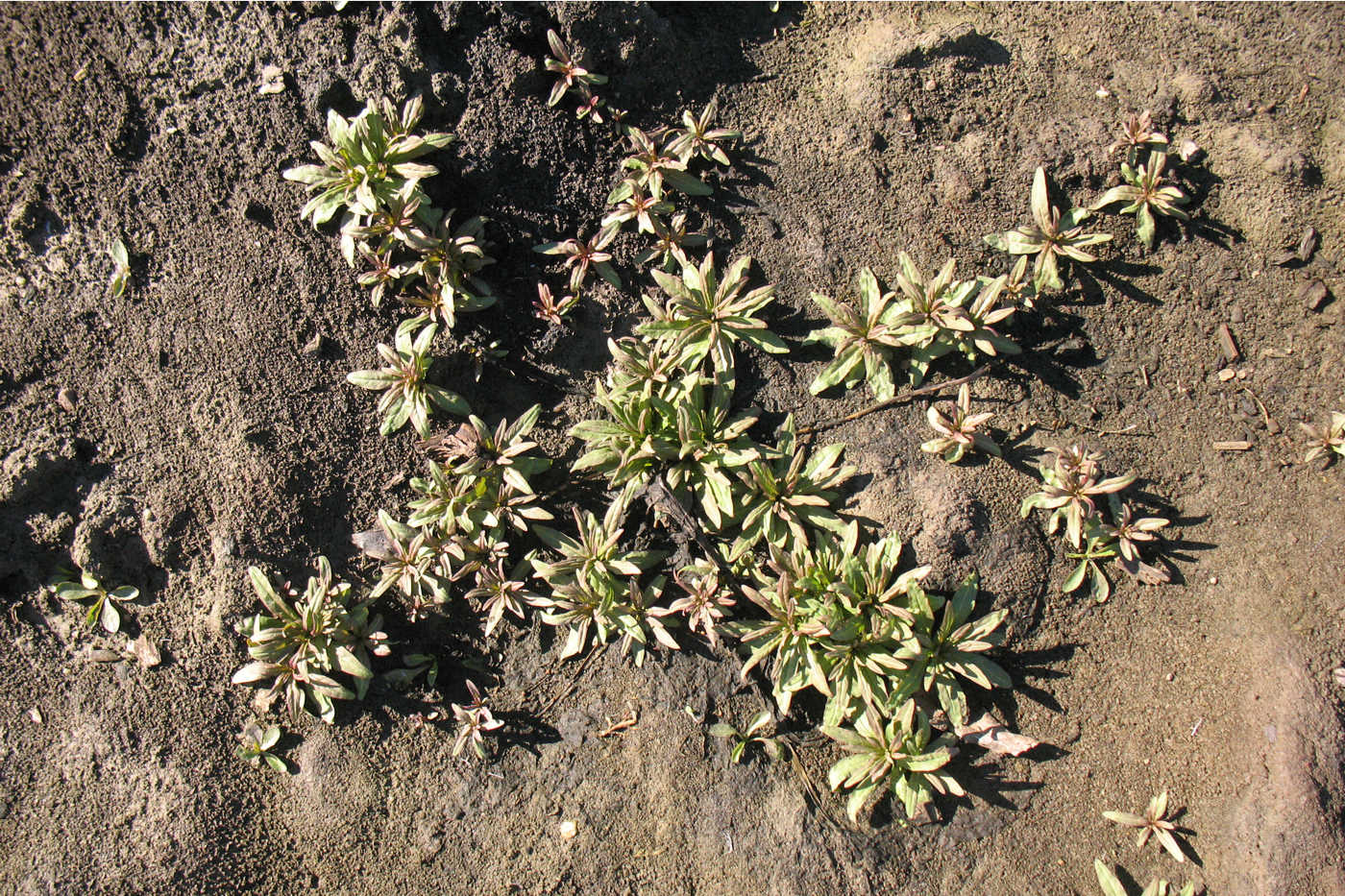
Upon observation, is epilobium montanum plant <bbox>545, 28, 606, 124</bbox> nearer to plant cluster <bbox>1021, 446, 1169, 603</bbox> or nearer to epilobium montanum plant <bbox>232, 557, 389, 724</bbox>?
epilobium montanum plant <bbox>232, 557, 389, 724</bbox>

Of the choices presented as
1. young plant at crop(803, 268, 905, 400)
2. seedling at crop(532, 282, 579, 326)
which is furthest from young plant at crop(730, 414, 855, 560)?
seedling at crop(532, 282, 579, 326)

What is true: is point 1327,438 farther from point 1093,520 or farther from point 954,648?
point 954,648

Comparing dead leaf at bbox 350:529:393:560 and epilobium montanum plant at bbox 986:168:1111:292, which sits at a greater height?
epilobium montanum plant at bbox 986:168:1111:292

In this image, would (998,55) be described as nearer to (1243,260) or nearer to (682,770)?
(1243,260)

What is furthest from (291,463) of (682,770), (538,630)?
(682,770)

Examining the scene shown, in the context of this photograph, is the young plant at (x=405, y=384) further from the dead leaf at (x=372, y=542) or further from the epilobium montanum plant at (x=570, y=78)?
the epilobium montanum plant at (x=570, y=78)

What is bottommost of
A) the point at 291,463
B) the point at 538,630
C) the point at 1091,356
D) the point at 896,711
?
the point at 896,711

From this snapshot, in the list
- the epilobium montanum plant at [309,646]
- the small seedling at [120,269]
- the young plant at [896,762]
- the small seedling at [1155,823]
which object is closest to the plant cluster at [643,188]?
the epilobium montanum plant at [309,646]
